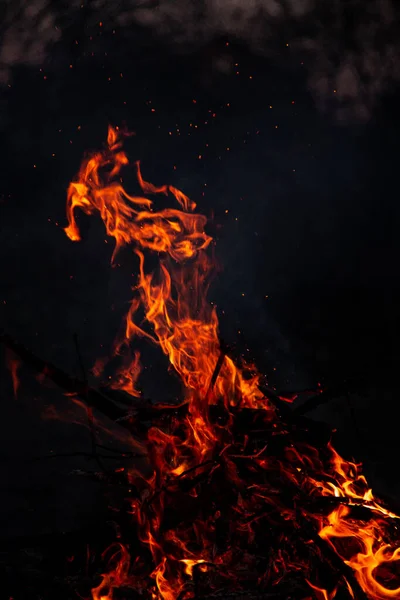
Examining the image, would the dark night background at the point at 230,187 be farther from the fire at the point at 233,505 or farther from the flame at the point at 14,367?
the fire at the point at 233,505

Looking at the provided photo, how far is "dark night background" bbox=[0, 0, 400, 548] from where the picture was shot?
32.3 feet

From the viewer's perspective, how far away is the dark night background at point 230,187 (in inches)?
387

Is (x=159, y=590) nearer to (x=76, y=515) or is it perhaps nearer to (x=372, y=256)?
(x=76, y=515)

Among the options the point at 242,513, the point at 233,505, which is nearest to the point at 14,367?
the point at 233,505

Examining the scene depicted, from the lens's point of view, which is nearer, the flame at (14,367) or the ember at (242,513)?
the ember at (242,513)

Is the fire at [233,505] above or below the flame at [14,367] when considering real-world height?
above

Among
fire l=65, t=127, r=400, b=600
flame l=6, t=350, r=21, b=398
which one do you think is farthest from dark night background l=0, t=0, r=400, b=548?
fire l=65, t=127, r=400, b=600

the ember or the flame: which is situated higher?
the ember

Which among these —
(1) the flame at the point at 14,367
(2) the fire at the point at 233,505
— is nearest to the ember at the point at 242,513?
(2) the fire at the point at 233,505

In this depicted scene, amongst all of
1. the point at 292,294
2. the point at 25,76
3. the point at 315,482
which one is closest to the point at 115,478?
the point at 315,482

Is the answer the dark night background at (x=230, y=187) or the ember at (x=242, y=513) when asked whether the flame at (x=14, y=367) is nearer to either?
the dark night background at (x=230, y=187)

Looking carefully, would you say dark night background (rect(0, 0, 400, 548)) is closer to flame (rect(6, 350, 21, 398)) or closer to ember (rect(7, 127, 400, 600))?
flame (rect(6, 350, 21, 398))

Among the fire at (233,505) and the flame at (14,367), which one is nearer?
the fire at (233,505)

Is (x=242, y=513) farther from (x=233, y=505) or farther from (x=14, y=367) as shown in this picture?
(x=14, y=367)
